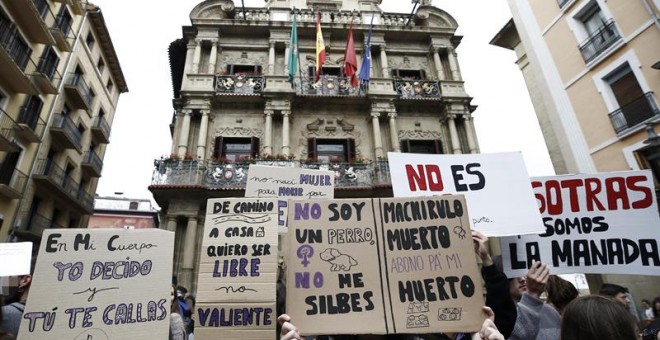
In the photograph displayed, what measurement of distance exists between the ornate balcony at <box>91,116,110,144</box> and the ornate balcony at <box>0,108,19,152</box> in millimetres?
7980

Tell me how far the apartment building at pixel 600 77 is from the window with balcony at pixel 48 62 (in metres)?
22.9

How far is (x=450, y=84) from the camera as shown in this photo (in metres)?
15.1

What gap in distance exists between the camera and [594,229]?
3.64 m

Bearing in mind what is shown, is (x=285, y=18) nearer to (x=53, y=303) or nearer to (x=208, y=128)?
(x=208, y=128)

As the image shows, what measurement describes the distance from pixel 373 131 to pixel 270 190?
8.66m

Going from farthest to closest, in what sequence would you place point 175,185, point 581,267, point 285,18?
point 285,18 → point 175,185 → point 581,267

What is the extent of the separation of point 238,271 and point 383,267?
1466 millimetres

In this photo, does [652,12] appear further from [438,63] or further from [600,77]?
[438,63]

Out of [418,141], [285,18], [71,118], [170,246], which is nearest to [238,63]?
[285,18]

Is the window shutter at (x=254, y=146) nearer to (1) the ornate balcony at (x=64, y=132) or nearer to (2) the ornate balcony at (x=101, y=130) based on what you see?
(1) the ornate balcony at (x=64, y=132)

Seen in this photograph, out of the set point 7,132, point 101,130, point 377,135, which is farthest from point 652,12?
point 101,130

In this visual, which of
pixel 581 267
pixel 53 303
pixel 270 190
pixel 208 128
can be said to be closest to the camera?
pixel 53 303

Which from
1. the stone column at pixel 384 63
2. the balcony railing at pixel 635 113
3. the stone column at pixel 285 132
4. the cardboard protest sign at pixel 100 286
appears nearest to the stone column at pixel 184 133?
the stone column at pixel 285 132

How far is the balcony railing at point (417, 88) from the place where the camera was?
590 inches
